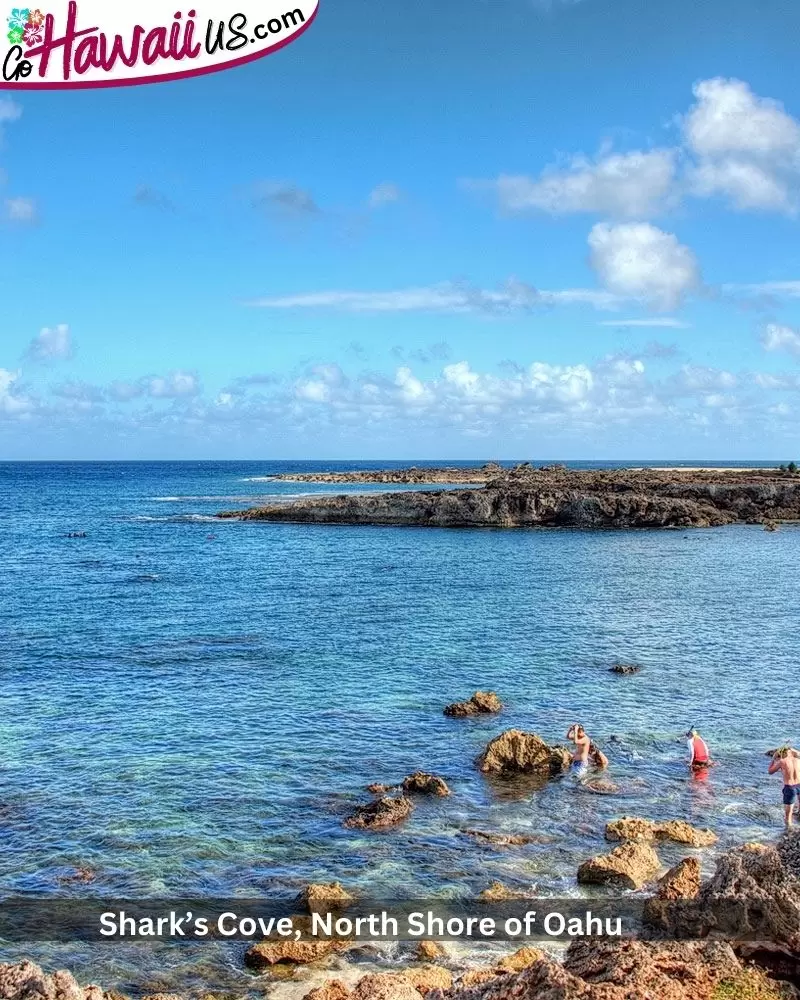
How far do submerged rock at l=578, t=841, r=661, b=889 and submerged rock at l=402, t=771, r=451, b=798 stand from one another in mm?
5840

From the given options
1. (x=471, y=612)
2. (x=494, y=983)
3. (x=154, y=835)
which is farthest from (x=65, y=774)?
(x=471, y=612)

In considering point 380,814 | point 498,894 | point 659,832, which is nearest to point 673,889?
point 498,894

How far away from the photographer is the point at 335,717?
106ft

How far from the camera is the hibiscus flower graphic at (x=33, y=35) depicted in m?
21.2

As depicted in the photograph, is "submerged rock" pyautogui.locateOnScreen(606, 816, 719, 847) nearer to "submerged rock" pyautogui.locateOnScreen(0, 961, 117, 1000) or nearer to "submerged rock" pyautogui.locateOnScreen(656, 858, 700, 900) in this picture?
"submerged rock" pyautogui.locateOnScreen(656, 858, 700, 900)

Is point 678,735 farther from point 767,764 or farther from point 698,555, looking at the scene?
point 698,555

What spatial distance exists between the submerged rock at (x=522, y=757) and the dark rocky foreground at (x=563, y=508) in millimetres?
77146

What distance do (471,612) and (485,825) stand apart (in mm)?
30581

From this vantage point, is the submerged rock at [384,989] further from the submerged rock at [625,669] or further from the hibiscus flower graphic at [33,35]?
the submerged rock at [625,669]

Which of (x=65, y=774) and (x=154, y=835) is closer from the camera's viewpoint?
(x=154, y=835)

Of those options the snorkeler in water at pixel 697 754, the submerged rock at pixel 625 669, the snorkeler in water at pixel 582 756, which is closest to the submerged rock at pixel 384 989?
the snorkeler in water at pixel 582 756

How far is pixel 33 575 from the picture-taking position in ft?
224

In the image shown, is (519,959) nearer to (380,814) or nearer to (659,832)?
(659,832)

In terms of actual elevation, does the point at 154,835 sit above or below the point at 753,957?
below
